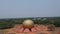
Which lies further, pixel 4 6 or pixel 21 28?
pixel 4 6

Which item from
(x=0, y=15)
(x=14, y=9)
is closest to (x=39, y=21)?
(x=14, y=9)

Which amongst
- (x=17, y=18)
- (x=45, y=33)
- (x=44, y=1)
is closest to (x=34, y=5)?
(x=44, y=1)

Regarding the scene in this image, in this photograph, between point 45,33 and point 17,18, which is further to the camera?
point 17,18

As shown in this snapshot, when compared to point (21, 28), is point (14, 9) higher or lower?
higher

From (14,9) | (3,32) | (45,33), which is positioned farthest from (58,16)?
(3,32)

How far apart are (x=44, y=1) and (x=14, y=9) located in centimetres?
29

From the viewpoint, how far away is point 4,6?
4.32 feet

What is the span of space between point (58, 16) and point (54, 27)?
18 cm

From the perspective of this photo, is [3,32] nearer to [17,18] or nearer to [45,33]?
[17,18]

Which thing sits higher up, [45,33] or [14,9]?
[14,9]

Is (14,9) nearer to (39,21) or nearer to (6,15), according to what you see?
(6,15)

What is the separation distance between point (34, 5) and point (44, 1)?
102 mm

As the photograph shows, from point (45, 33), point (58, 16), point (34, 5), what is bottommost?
point (45, 33)

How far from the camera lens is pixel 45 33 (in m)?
1.10
